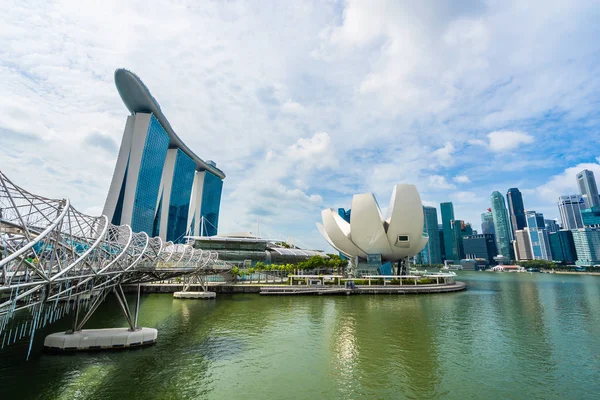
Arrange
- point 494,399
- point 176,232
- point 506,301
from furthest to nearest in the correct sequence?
point 176,232 → point 506,301 → point 494,399

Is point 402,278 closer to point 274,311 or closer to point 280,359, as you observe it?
point 274,311

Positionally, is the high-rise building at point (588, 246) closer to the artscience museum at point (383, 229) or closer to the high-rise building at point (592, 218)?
the high-rise building at point (592, 218)

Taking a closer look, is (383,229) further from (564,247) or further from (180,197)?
(564,247)

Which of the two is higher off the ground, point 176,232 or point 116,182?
point 116,182

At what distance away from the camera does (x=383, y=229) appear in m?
49.2

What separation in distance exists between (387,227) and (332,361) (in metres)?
39.0

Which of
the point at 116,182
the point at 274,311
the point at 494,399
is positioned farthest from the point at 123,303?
the point at 116,182

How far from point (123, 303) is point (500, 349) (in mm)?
20355

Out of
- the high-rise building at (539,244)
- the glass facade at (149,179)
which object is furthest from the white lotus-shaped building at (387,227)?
the high-rise building at (539,244)

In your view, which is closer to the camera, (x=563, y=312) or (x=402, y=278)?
(x=563, y=312)

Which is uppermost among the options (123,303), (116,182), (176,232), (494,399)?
(116,182)

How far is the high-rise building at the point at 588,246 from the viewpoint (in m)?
128

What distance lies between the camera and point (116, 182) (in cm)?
6969

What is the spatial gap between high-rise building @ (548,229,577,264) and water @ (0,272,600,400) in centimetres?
16409
